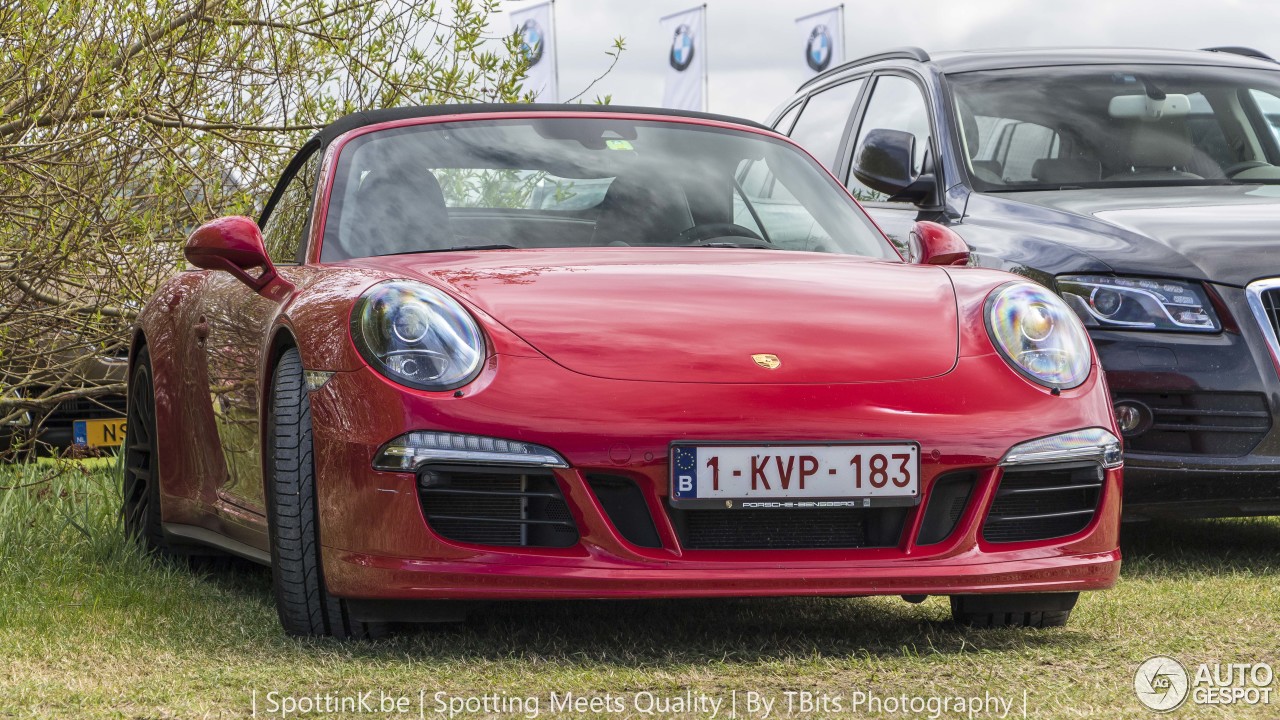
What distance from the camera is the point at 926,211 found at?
6.25 metres

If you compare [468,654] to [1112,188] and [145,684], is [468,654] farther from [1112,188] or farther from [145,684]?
[1112,188]

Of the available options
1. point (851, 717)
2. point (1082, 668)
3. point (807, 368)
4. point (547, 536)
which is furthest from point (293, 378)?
point (1082, 668)

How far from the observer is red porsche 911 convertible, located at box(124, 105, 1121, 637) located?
142 inches

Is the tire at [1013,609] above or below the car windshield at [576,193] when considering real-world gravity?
below

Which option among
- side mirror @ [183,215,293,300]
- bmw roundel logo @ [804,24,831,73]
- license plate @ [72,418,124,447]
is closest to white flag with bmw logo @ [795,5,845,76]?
bmw roundel logo @ [804,24,831,73]

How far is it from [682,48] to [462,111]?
22.0 metres

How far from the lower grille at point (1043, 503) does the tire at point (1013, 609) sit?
18cm

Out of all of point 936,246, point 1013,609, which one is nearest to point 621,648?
point 1013,609

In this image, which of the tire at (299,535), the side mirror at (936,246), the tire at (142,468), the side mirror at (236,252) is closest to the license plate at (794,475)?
the tire at (299,535)

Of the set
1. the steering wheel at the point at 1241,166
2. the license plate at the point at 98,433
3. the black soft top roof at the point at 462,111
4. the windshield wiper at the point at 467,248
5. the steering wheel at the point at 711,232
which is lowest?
the license plate at the point at 98,433

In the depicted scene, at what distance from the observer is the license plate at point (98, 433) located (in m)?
9.51

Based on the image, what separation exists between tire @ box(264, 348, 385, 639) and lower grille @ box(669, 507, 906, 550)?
29.9 inches

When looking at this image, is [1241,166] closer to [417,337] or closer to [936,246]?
[936,246]

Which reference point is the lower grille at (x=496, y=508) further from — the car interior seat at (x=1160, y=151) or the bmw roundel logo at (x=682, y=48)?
the bmw roundel logo at (x=682, y=48)
